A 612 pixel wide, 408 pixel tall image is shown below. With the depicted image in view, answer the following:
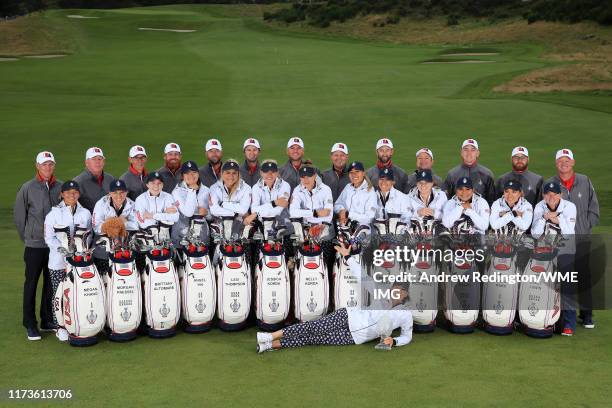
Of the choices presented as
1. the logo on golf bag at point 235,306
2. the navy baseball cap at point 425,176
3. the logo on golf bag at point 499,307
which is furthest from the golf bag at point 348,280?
the logo on golf bag at point 499,307

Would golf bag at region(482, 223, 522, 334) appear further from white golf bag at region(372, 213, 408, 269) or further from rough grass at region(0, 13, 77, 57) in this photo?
rough grass at region(0, 13, 77, 57)

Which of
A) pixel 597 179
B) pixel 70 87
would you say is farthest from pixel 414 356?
pixel 70 87

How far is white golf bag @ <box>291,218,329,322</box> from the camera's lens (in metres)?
8.14

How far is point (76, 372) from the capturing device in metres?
7.03

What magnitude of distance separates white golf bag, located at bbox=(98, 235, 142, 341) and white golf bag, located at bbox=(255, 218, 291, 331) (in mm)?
1248

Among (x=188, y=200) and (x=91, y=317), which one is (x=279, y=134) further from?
(x=91, y=317)

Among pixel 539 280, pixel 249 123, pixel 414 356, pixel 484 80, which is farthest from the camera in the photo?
pixel 484 80

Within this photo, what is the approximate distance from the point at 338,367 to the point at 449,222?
2.05m

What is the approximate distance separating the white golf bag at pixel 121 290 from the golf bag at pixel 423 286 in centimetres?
278

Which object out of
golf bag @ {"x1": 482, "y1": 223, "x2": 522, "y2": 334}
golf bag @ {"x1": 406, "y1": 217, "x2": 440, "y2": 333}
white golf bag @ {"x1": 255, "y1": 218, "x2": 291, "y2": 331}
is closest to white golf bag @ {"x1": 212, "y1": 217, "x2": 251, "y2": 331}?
white golf bag @ {"x1": 255, "y1": 218, "x2": 291, "y2": 331}

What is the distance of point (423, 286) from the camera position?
26.7 feet

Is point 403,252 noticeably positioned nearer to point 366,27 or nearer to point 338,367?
point 338,367

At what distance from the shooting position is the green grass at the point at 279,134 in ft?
21.9

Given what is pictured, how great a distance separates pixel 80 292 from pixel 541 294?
4641mm
